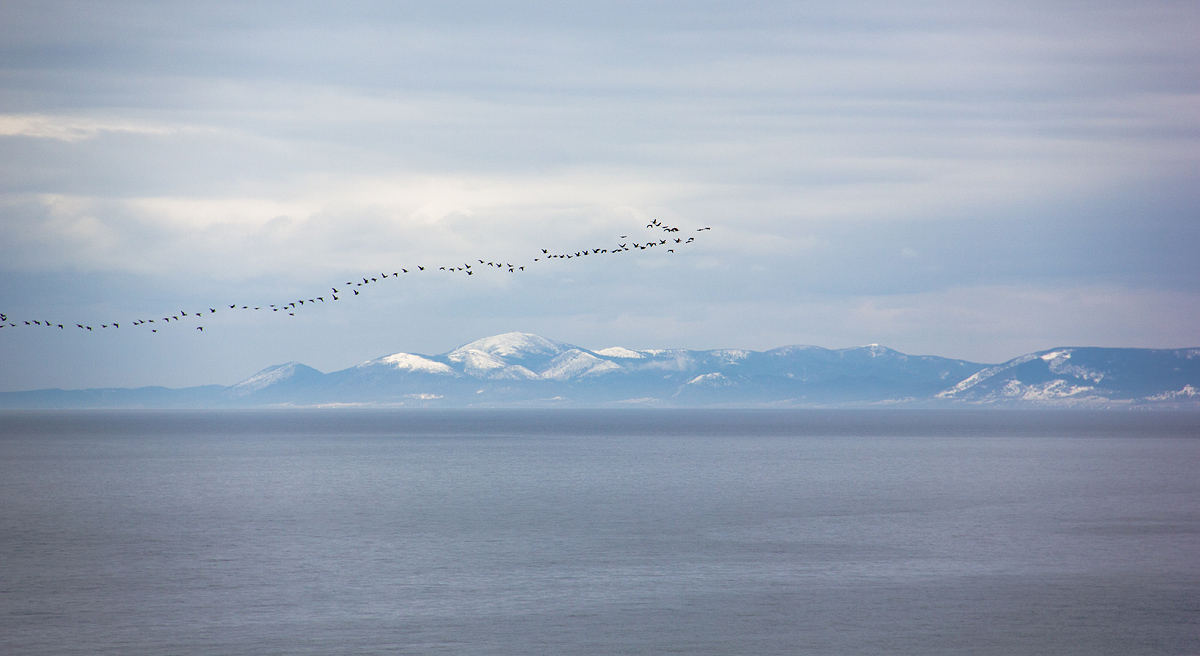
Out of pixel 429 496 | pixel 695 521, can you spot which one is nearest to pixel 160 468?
pixel 429 496

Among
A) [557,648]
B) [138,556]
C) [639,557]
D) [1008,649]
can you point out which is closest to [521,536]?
[639,557]

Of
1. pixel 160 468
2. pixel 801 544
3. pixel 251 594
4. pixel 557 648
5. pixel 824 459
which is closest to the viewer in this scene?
pixel 557 648

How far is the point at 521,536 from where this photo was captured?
253ft

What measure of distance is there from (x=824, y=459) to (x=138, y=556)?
12010 centimetres

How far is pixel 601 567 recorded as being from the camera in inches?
2527

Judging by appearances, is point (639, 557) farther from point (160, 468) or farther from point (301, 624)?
point (160, 468)

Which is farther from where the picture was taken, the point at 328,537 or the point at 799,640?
the point at 328,537

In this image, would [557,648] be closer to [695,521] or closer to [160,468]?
[695,521]

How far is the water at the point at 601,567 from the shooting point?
48375 millimetres

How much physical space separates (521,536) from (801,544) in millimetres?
19699

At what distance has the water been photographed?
1905 inches

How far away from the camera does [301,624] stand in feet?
165

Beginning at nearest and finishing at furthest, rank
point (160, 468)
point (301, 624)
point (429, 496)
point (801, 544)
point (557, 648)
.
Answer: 1. point (557, 648)
2. point (301, 624)
3. point (801, 544)
4. point (429, 496)
5. point (160, 468)

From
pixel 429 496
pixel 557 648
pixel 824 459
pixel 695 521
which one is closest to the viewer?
pixel 557 648
